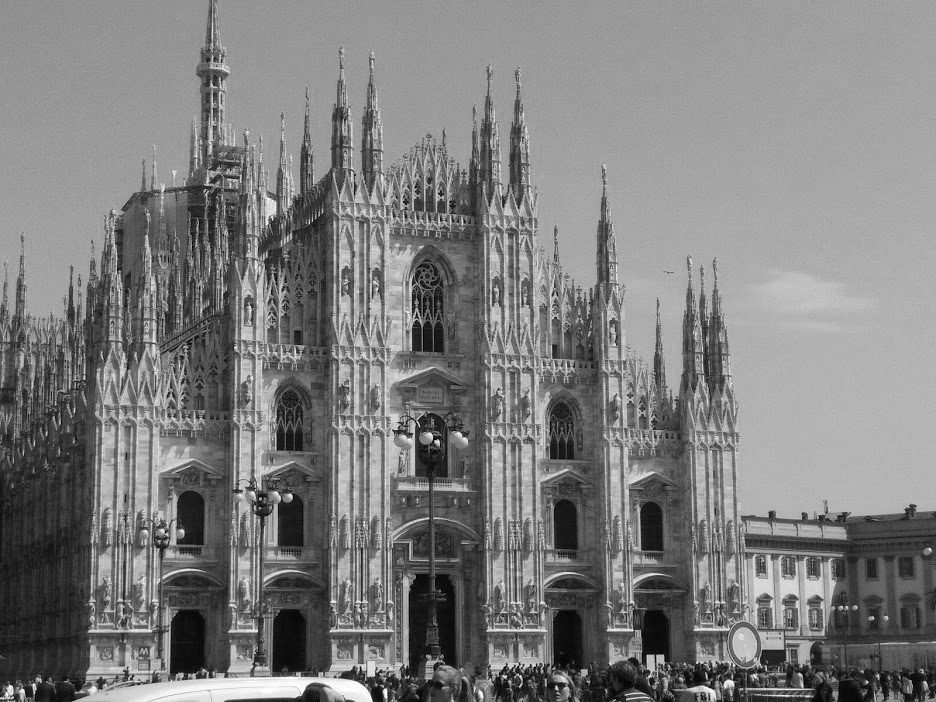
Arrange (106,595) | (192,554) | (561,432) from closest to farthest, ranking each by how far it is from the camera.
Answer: (106,595) < (192,554) < (561,432)

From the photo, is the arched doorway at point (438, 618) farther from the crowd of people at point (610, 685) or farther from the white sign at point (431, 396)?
the white sign at point (431, 396)

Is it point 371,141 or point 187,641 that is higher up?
point 371,141

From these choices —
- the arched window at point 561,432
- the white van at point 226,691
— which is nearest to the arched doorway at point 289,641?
the arched window at point 561,432

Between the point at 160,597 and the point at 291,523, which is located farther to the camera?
the point at 291,523

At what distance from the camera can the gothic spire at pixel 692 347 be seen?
73562 mm

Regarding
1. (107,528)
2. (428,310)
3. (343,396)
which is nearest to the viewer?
(107,528)

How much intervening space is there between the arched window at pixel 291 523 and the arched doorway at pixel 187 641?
4.51 m

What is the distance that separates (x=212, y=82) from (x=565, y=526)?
5457 centimetres

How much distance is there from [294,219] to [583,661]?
76.6 ft

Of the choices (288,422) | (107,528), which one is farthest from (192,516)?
(288,422)

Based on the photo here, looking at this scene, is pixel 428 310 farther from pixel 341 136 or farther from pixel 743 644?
pixel 743 644

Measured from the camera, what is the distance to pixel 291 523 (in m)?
67.1

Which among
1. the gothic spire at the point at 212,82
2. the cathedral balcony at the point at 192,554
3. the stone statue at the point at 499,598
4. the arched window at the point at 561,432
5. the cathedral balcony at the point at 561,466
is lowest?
→ the stone statue at the point at 499,598

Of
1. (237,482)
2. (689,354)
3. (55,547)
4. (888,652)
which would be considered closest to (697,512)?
(689,354)
